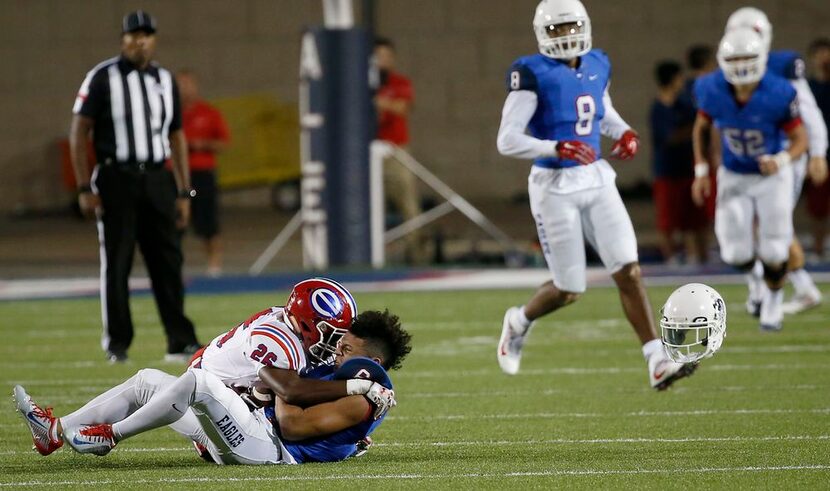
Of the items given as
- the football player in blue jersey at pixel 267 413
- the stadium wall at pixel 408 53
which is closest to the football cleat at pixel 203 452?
the football player in blue jersey at pixel 267 413

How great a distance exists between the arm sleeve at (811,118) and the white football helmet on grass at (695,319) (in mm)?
3446

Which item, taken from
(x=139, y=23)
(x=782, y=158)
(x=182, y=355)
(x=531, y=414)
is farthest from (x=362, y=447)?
(x=782, y=158)

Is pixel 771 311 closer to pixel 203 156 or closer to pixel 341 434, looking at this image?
pixel 341 434

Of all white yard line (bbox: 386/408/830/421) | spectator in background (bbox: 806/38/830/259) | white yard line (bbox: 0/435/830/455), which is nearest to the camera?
white yard line (bbox: 0/435/830/455)

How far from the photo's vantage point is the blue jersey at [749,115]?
28.7ft

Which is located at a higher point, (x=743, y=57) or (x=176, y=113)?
(x=743, y=57)

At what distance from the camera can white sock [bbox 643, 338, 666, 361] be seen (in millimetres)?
6702

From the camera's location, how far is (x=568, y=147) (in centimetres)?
698

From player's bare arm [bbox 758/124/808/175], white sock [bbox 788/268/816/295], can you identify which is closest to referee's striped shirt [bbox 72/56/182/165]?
player's bare arm [bbox 758/124/808/175]

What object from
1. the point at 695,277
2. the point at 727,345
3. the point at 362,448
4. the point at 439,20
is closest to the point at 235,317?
the point at 727,345

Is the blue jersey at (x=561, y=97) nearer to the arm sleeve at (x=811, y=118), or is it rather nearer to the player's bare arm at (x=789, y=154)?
the player's bare arm at (x=789, y=154)

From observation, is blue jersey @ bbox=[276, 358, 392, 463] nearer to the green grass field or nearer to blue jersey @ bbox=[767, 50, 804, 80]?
the green grass field

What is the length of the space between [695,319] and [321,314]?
1.48 m

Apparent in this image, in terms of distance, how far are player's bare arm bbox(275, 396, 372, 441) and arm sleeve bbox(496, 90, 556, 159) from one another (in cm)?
230
